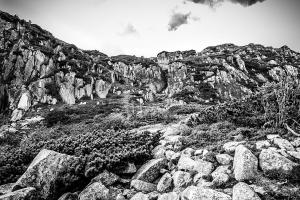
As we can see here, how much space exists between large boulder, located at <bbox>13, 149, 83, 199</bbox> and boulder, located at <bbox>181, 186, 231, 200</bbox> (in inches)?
136

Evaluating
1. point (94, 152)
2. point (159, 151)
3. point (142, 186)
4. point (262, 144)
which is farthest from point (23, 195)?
point (262, 144)

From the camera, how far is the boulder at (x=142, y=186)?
19.6 ft

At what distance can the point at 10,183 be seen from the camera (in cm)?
685

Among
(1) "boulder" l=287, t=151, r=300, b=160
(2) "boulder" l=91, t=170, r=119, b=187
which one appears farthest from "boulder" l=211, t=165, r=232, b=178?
(2) "boulder" l=91, t=170, r=119, b=187

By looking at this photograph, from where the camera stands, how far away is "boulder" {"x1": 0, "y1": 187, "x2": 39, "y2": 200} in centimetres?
530

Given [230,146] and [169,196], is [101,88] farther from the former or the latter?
[169,196]

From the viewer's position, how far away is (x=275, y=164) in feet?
17.1

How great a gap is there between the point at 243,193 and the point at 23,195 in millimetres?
5460

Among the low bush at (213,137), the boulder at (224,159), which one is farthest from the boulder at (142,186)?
the low bush at (213,137)

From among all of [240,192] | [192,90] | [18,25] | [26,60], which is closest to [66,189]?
[240,192]

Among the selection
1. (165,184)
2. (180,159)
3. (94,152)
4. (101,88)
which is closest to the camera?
(165,184)

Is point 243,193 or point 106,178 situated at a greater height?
point 243,193

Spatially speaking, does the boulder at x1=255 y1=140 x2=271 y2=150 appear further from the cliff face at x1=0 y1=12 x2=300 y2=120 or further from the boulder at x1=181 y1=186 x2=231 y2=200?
the cliff face at x1=0 y1=12 x2=300 y2=120

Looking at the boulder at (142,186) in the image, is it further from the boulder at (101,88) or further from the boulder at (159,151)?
the boulder at (101,88)
